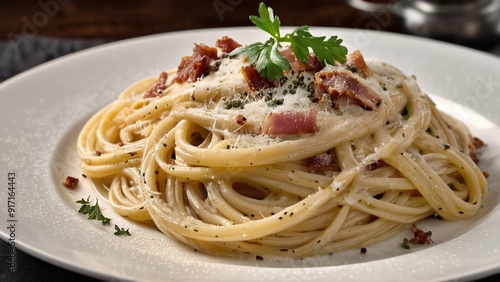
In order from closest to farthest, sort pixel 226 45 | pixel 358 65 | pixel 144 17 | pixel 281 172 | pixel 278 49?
pixel 281 172 → pixel 278 49 → pixel 358 65 → pixel 226 45 → pixel 144 17

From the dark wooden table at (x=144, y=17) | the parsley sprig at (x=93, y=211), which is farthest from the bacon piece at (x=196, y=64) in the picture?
the dark wooden table at (x=144, y=17)

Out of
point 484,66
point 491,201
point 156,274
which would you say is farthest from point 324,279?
point 484,66

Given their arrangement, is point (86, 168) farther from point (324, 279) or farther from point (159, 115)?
point (324, 279)

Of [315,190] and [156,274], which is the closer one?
[156,274]

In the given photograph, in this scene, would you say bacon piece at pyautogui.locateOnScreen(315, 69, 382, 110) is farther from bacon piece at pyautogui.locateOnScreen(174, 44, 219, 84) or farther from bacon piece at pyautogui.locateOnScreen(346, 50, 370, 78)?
bacon piece at pyautogui.locateOnScreen(174, 44, 219, 84)

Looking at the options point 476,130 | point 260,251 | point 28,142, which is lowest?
point 476,130

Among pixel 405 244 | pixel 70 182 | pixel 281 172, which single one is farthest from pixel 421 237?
pixel 70 182

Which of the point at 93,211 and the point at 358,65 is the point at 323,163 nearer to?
the point at 358,65

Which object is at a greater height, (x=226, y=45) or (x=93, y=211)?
(x=226, y=45)
